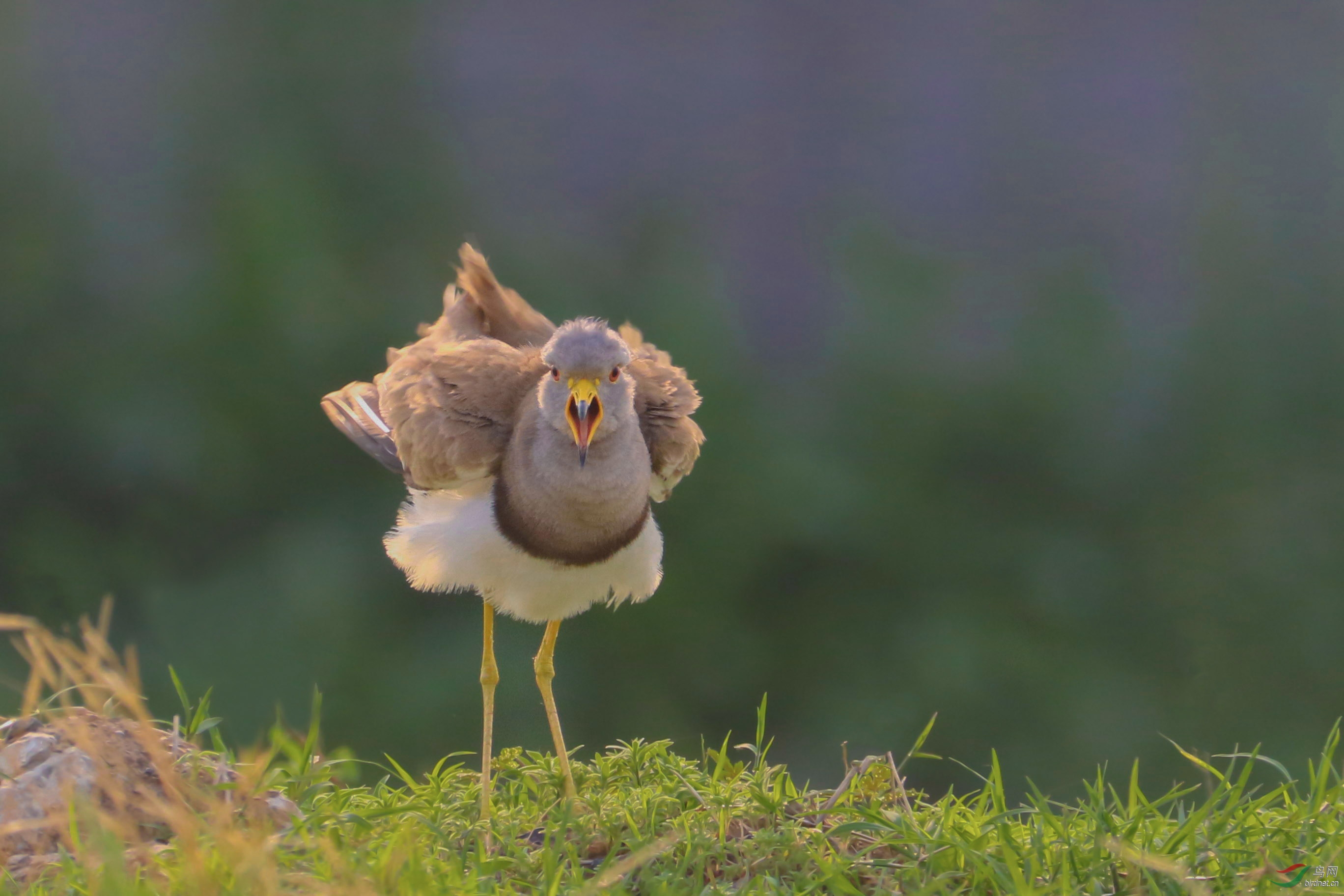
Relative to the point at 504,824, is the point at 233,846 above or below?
above

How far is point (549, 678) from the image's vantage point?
3086 millimetres

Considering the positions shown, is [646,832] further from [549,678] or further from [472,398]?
[472,398]

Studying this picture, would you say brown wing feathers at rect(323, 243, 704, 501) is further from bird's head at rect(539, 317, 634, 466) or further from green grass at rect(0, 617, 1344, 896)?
green grass at rect(0, 617, 1344, 896)

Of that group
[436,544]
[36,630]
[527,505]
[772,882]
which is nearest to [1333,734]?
[772,882]

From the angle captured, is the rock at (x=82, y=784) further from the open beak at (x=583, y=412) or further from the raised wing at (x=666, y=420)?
the raised wing at (x=666, y=420)

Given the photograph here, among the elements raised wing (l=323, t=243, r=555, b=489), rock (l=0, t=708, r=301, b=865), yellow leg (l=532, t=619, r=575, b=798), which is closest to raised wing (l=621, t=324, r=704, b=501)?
raised wing (l=323, t=243, r=555, b=489)

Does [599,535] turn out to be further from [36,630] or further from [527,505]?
[36,630]

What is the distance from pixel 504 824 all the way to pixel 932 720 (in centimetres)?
91

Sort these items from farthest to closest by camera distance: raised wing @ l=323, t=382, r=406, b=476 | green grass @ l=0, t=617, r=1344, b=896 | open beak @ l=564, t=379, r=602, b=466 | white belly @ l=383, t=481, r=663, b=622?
raised wing @ l=323, t=382, r=406, b=476
white belly @ l=383, t=481, r=663, b=622
open beak @ l=564, t=379, r=602, b=466
green grass @ l=0, t=617, r=1344, b=896

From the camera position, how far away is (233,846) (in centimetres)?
168

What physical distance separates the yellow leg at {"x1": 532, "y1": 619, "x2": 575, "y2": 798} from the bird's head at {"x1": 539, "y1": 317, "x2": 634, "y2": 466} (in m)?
0.61

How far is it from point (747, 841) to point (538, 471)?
94 cm

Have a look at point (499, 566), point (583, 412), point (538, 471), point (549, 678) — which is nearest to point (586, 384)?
point (583, 412)

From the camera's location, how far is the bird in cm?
260
